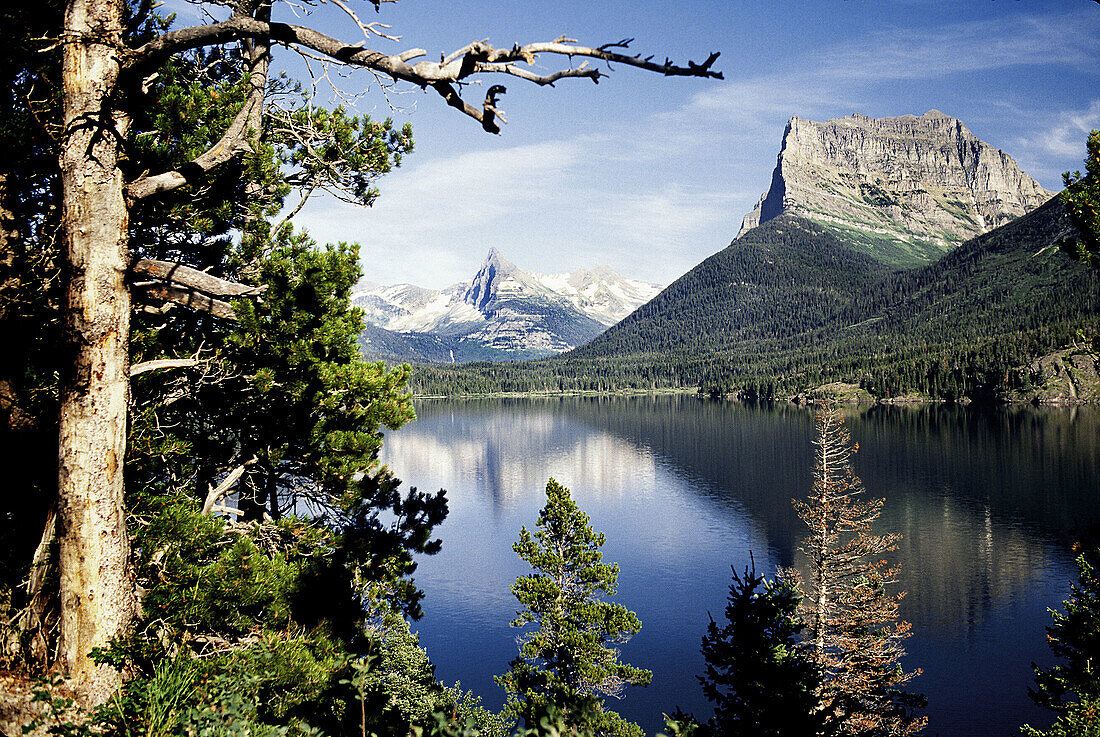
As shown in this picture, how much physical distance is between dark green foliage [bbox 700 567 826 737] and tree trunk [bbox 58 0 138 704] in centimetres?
843

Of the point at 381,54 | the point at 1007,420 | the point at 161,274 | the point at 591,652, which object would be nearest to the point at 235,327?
the point at 161,274

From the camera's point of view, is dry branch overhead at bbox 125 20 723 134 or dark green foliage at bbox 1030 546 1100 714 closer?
dry branch overhead at bbox 125 20 723 134

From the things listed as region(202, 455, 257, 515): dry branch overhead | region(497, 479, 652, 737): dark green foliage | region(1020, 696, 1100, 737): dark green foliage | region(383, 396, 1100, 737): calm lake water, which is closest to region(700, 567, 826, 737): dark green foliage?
region(1020, 696, 1100, 737): dark green foliage

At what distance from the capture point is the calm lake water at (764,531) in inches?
1558

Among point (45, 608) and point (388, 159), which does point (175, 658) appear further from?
point (388, 159)

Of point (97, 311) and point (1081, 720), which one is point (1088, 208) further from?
point (97, 311)

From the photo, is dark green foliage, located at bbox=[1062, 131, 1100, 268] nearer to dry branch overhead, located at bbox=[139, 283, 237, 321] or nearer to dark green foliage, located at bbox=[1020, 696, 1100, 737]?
dark green foliage, located at bbox=[1020, 696, 1100, 737]

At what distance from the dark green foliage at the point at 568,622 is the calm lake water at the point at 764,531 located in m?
9.24

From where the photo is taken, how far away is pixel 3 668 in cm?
552

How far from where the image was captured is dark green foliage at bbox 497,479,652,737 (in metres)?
26.6

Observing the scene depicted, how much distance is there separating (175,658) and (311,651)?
404cm

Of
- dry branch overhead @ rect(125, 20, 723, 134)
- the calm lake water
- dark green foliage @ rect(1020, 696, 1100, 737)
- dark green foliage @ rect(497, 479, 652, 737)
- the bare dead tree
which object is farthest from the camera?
the calm lake water

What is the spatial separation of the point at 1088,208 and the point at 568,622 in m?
22.1

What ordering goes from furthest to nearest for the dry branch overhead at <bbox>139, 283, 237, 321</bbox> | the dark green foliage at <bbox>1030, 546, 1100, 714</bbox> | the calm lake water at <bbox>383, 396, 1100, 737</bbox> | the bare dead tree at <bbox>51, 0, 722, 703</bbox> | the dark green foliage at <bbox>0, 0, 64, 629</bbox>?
the calm lake water at <bbox>383, 396, 1100, 737</bbox>, the dark green foliage at <bbox>1030, 546, 1100, 714</bbox>, the dark green foliage at <bbox>0, 0, 64, 629</bbox>, the dry branch overhead at <bbox>139, 283, 237, 321</bbox>, the bare dead tree at <bbox>51, 0, 722, 703</bbox>
